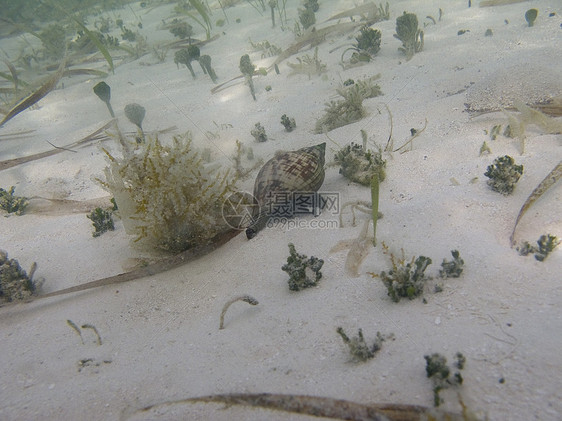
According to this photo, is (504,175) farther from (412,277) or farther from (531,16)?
(531,16)

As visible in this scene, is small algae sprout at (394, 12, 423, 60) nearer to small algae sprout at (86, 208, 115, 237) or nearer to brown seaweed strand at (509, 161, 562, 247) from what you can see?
brown seaweed strand at (509, 161, 562, 247)

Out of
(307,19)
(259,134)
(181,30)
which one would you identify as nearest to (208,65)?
(307,19)

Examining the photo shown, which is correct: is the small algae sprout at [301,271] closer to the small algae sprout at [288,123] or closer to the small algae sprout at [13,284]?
the small algae sprout at [13,284]

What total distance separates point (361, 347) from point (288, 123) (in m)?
4.49

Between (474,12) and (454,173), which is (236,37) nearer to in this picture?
(474,12)

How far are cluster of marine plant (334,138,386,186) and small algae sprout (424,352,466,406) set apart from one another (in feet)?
8.03

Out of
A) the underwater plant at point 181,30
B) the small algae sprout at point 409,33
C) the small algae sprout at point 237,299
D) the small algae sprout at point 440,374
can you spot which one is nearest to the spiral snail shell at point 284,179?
the small algae sprout at point 237,299

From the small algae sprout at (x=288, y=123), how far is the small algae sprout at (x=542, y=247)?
163 inches

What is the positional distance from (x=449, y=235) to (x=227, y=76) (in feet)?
27.2

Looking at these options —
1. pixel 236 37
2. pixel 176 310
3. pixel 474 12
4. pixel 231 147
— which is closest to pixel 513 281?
pixel 176 310

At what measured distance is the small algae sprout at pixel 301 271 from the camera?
2707 millimetres

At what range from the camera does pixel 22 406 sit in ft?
6.67

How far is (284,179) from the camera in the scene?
3.58 metres

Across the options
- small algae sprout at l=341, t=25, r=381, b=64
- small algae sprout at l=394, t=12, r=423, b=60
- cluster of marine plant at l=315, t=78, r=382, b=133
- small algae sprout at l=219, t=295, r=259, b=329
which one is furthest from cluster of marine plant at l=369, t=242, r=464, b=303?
small algae sprout at l=341, t=25, r=381, b=64
